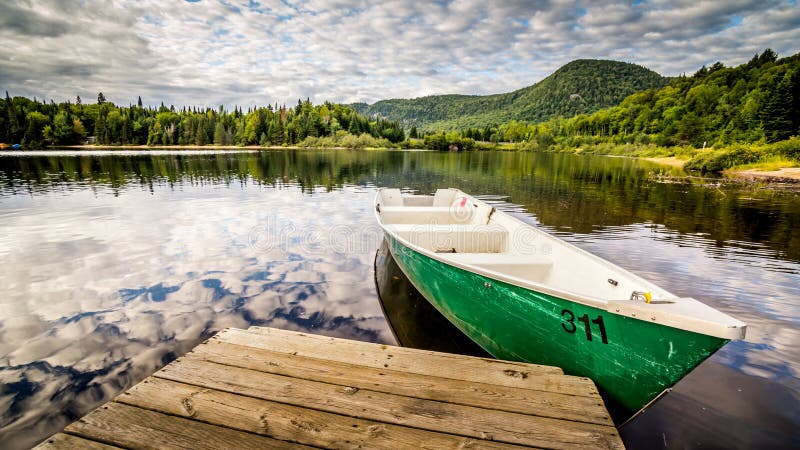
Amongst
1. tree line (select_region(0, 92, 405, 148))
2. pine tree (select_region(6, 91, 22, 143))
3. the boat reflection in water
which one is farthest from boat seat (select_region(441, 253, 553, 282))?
pine tree (select_region(6, 91, 22, 143))

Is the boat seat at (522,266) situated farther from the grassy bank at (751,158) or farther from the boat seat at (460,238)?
the grassy bank at (751,158)

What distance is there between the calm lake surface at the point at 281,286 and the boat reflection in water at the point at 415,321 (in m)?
0.05

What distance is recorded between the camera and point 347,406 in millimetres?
3070

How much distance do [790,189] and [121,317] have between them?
36054mm

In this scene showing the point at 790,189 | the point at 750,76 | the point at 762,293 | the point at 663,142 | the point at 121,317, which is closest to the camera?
the point at 121,317

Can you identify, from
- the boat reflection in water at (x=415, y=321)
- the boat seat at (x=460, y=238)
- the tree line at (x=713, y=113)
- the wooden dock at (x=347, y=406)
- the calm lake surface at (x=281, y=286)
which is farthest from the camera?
the tree line at (x=713, y=113)

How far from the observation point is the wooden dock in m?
2.70

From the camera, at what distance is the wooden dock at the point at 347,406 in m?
2.70

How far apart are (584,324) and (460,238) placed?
14.3ft

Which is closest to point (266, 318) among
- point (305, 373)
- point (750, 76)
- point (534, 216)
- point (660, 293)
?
point (305, 373)

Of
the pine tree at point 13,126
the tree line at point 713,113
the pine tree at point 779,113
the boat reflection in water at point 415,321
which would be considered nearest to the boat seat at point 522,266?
the boat reflection in water at point 415,321

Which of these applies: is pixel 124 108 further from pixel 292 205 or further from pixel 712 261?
pixel 712 261

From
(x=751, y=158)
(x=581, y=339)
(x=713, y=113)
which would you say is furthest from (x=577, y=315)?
(x=713, y=113)

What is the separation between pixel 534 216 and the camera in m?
16.7
